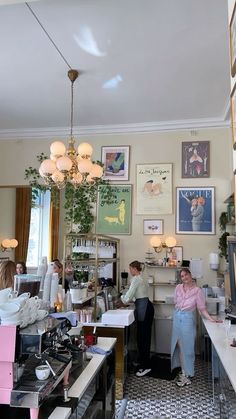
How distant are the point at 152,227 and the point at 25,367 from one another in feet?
14.3

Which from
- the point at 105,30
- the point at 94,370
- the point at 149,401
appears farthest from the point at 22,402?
the point at 105,30

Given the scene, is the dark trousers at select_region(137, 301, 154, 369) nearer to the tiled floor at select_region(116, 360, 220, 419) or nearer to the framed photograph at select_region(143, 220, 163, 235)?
the tiled floor at select_region(116, 360, 220, 419)

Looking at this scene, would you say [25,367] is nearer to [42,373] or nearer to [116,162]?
[42,373]

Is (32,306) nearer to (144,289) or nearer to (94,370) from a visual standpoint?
(94,370)

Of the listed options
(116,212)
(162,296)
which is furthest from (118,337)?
(116,212)

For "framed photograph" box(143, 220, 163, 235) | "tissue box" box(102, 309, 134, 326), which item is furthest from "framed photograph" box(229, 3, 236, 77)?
"framed photograph" box(143, 220, 163, 235)

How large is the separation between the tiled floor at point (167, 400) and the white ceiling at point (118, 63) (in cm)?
385

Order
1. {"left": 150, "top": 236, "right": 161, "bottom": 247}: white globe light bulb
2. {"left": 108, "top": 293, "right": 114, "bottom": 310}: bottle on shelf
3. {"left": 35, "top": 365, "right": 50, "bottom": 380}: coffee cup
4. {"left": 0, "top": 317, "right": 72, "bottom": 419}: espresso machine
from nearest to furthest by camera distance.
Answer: {"left": 0, "top": 317, "right": 72, "bottom": 419}: espresso machine
{"left": 35, "top": 365, "right": 50, "bottom": 380}: coffee cup
{"left": 108, "top": 293, "right": 114, "bottom": 310}: bottle on shelf
{"left": 150, "top": 236, "right": 161, "bottom": 247}: white globe light bulb

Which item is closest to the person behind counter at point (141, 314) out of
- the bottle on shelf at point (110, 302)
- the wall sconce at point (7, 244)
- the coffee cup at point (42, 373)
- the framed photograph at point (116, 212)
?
the bottle on shelf at point (110, 302)

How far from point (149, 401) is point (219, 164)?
12.4ft

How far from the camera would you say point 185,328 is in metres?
4.64

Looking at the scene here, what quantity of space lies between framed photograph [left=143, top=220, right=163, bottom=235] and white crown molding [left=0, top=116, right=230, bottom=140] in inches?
63.9

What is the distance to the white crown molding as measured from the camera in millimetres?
5964

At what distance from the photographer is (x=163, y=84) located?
4680 mm
